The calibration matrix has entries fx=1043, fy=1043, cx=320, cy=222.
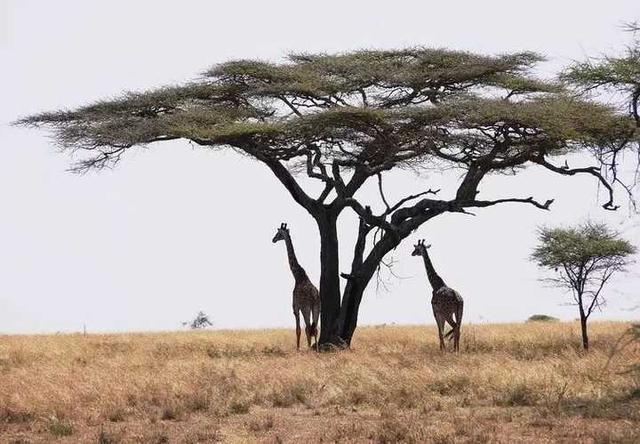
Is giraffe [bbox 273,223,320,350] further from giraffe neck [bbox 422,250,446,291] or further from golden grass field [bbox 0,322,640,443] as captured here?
golden grass field [bbox 0,322,640,443]

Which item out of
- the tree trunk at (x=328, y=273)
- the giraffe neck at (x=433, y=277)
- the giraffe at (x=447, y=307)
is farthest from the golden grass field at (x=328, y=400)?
the tree trunk at (x=328, y=273)

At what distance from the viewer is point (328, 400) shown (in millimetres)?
13625

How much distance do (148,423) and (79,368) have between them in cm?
612

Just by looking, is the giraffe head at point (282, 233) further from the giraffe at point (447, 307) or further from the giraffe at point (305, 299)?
the giraffe at point (447, 307)

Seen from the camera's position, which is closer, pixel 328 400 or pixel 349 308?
pixel 328 400

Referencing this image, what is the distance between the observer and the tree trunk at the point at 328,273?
79.2ft

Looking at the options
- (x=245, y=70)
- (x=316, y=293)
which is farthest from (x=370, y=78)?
(x=316, y=293)

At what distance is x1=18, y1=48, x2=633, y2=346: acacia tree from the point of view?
22688mm

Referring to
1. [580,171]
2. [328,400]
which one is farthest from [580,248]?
[328,400]

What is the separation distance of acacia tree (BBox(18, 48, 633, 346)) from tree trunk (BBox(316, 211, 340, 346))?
1.1 inches

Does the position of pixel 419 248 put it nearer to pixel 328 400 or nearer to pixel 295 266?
pixel 295 266

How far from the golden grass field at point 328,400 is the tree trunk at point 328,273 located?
4296 millimetres

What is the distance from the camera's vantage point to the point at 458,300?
22484 millimetres

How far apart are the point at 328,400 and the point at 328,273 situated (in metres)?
10.6
